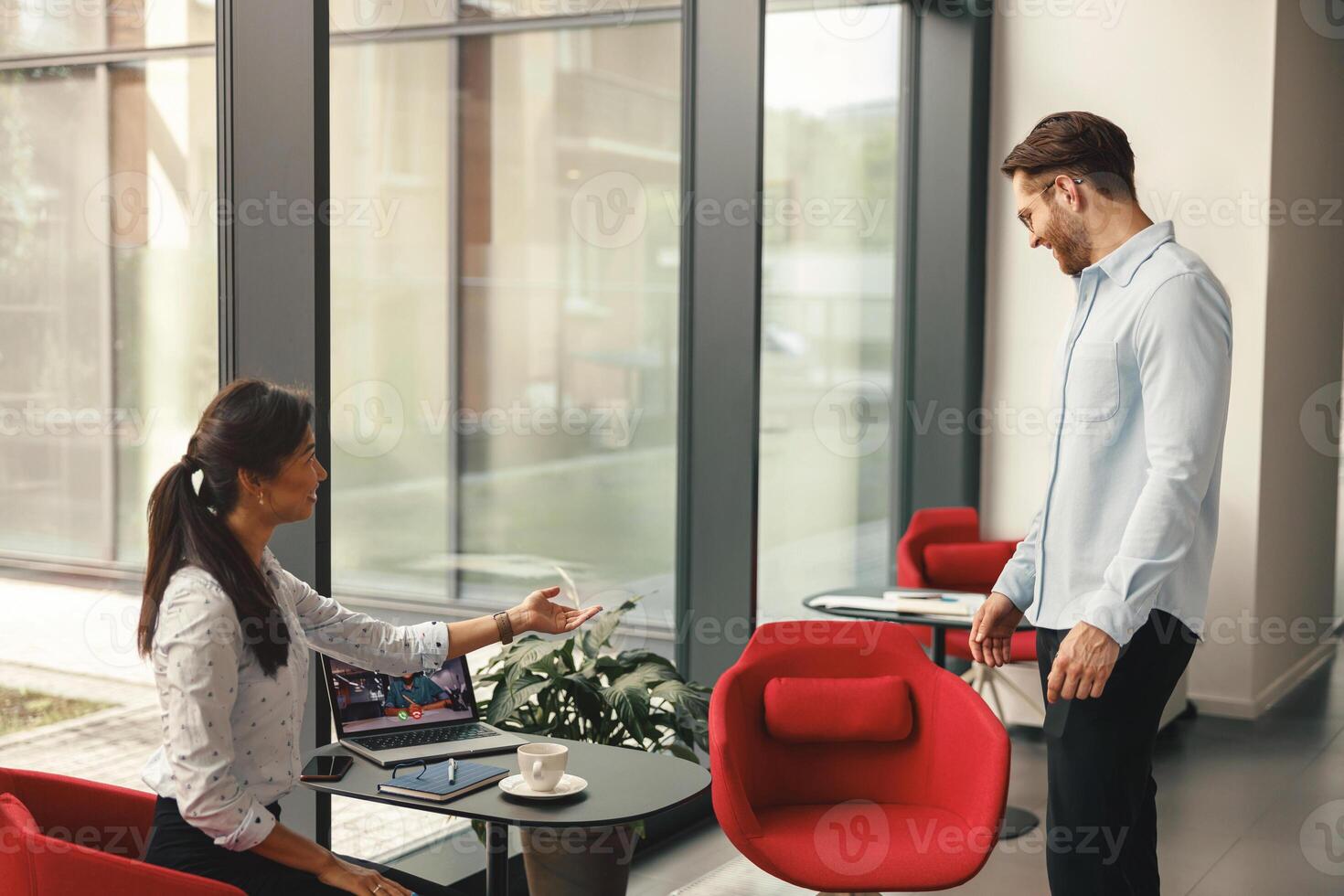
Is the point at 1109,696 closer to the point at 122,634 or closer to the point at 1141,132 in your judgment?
the point at 122,634

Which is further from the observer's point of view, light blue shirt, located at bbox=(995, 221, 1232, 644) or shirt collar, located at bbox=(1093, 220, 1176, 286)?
shirt collar, located at bbox=(1093, 220, 1176, 286)

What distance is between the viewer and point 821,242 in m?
5.53

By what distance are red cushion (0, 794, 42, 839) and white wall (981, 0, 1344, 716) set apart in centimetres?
477

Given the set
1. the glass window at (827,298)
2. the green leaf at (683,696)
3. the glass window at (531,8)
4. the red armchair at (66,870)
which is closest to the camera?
the red armchair at (66,870)

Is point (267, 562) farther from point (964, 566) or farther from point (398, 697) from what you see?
point (964, 566)

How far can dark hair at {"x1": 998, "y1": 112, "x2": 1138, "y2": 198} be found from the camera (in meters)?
2.41

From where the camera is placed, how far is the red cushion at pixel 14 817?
1.89 metres

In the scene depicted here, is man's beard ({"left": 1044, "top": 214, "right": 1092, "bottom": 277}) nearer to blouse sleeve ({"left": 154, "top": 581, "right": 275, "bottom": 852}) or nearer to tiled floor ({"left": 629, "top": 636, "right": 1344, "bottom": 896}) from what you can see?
blouse sleeve ({"left": 154, "top": 581, "right": 275, "bottom": 852})

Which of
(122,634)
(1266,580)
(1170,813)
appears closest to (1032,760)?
(1170,813)

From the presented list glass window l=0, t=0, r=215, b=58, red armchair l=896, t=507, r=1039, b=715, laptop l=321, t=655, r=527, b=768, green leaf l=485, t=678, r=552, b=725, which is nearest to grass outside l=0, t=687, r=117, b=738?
laptop l=321, t=655, r=527, b=768

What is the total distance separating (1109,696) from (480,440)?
3944 mm

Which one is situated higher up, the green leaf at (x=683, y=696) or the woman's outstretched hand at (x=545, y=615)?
the woman's outstretched hand at (x=545, y=615)

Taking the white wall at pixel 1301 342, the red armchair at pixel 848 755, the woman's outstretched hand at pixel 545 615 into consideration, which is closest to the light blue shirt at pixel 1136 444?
the red armchair at pixel 848 755

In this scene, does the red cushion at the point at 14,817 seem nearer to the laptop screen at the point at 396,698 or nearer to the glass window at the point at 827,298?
the laptop screen at the point at 396,698
